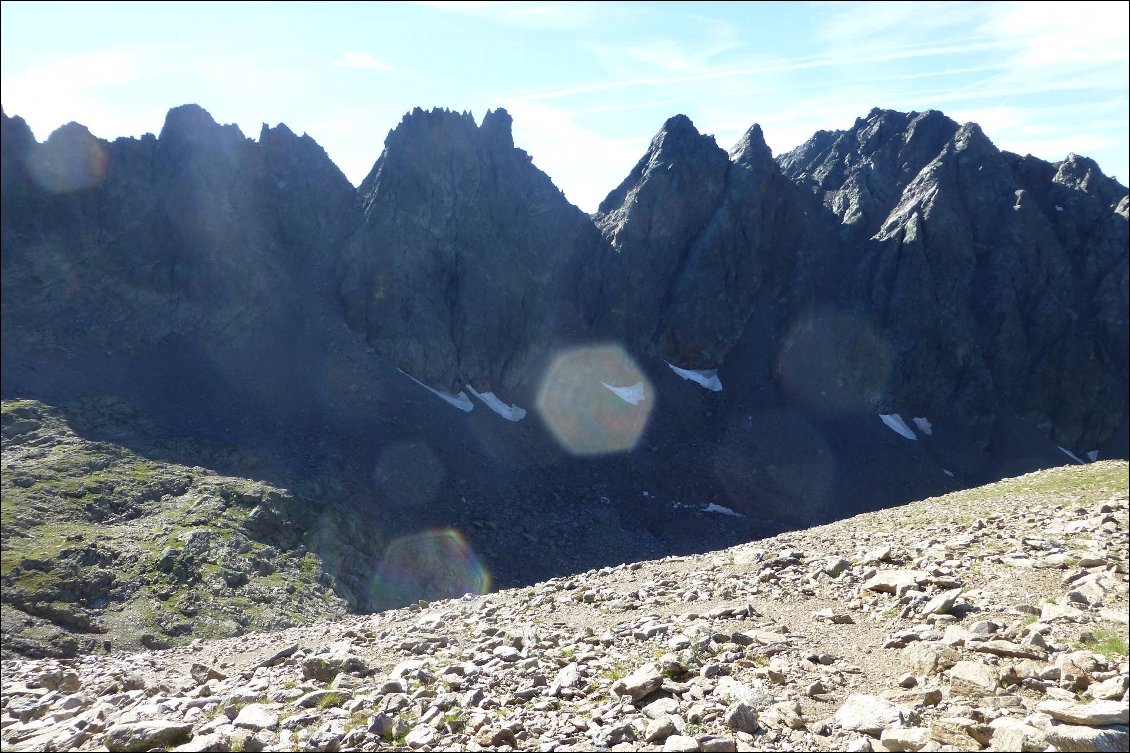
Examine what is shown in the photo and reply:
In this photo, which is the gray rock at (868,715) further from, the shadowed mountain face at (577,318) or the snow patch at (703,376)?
the snow patch at (703,376)

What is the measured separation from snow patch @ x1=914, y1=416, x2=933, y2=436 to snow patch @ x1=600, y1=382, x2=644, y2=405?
133ft

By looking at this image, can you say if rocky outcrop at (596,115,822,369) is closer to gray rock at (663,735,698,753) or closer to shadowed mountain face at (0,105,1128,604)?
shadowed mountain face at (0,105,1128,604)

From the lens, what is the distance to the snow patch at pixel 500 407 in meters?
78.2

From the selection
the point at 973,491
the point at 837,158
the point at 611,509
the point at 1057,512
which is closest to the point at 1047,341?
the point at 837,158

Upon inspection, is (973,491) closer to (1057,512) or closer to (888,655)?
(1057,512)

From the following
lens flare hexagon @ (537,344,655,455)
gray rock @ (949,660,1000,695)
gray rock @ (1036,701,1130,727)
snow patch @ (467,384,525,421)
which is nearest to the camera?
gray rock @ (1036,701,1130,727)

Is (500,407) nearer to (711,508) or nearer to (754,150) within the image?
(711,508)

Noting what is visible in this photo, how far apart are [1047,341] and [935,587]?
365 ft

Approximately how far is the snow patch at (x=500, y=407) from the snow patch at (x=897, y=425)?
2009 inches

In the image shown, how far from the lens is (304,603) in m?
38.8

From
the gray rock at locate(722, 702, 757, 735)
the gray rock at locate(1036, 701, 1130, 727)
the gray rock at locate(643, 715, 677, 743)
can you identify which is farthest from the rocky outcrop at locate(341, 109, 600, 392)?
the gray rock at locate(1036, 701, 1130, 727)

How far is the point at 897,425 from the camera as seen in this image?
92438 mm

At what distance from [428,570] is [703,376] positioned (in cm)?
5280

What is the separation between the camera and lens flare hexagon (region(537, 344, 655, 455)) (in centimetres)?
7994
